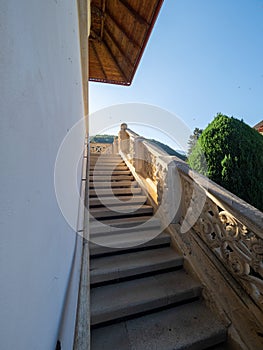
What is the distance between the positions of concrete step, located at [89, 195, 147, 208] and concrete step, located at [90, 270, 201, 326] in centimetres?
127

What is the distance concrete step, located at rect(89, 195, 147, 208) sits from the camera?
2.79 m

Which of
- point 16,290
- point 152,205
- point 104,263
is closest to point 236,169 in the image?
point 152,205

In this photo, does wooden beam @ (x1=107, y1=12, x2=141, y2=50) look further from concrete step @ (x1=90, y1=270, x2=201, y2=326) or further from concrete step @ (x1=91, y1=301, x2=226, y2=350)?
concrete step @ (x1=91, y1=301, x2=226, y2=350)

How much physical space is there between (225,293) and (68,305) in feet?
4.61

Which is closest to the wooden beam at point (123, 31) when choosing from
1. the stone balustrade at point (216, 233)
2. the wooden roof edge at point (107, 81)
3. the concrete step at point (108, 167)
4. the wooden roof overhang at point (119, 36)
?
the wooden roof overhang at point (119, 36)

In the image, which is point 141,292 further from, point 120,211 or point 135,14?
point 135,14

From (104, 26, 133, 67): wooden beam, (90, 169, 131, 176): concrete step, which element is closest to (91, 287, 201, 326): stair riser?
(90, 169, 131, 176): concrete step

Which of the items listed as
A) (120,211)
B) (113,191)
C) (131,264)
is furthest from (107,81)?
(131,264)

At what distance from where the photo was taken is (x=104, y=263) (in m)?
1.84

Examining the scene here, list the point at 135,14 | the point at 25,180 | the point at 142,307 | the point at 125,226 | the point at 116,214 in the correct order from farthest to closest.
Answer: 1. the point at 135,14
2. the point at 116,214
3. the point at 125,226
4. the point at 142,307
5. the point at 25,180

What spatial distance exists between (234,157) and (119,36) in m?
3.50

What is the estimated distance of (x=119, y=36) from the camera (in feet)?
11.6

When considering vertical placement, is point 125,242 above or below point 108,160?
below

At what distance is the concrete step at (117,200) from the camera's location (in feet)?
9.14
